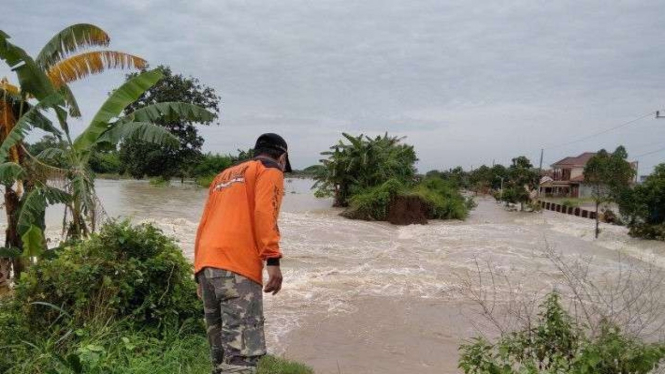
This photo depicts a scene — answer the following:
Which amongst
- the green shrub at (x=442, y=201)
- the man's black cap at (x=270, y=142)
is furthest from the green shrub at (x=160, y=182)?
the man's black cap at (x=270, y=142)

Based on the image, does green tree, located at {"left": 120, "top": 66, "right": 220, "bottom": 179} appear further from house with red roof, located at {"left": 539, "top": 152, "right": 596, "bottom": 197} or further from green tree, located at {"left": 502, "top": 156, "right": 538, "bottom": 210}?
house with red roof, located at {"left": 539, "top": 152, "right": 596, "bottom": 197}

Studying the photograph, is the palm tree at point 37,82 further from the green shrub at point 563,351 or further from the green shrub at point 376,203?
the green shrub at point 376,203

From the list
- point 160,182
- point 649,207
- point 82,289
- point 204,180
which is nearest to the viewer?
point 82,289

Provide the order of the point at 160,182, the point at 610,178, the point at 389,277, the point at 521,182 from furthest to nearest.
Result: the point at 160,182 < the point at 521,182 < the point at 610,178 < the point at 389,277

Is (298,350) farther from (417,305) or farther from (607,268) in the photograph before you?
(607,268)

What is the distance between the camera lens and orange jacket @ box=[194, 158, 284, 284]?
3211 millimetres

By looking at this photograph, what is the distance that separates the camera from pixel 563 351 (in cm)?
334

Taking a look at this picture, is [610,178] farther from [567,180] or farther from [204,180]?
[567,180]

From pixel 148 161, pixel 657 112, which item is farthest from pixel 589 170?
pixel 148 161

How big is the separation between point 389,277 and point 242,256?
25.6 feet

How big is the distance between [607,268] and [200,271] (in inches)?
489

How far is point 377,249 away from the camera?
49.7ft

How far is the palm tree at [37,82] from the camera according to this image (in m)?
6.39

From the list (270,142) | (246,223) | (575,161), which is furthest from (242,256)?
(575,161)
